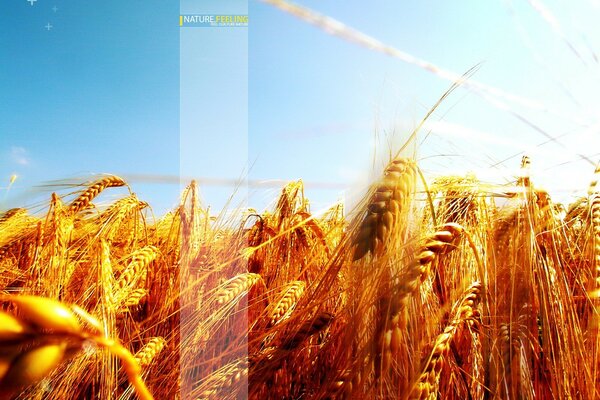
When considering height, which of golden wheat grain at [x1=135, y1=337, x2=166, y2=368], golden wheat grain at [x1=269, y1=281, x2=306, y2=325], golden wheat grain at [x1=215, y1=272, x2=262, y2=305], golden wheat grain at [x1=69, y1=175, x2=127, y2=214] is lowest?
golden wheat grain at [x1=135, y1=337, x2=166, y2=368]

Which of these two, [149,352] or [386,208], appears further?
[149,352]

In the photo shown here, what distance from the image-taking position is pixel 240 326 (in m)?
1.08

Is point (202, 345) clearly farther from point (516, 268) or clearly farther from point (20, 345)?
point (20, 345)

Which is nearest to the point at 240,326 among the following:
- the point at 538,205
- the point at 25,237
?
the point at 538,205

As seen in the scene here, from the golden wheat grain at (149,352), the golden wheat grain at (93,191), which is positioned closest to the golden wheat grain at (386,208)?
the golden wheat grain at (149,352)

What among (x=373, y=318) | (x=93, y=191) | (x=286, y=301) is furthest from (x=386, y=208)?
(x=93, y=191)

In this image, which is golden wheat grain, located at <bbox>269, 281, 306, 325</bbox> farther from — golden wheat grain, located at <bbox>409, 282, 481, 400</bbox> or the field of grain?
golden wheat grain, located at <bbox>409, 282, 481, 400</bbox>

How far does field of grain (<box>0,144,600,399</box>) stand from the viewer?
1.90ft

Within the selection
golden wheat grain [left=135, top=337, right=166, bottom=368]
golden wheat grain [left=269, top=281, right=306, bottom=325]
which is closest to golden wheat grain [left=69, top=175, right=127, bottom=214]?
golden wheat grain [left=135, top=337, right=166, bottom=368]

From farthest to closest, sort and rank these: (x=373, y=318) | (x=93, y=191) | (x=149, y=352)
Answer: (x=93, y=191) < (x=149, y=352) < (x=373, y=318)

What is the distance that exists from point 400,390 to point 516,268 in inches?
13.4

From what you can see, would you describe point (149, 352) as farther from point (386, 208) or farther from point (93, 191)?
point (93, 191)

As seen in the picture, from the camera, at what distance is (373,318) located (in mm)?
606

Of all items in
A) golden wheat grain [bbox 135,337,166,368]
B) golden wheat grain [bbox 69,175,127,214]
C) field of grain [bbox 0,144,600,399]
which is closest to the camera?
field of grain [bbox 0,144,600,399]
